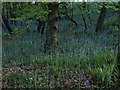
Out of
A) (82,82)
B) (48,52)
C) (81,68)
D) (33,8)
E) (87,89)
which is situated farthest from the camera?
(33,8)

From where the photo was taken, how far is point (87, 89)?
5.00 metres

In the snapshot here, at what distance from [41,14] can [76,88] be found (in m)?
4.74

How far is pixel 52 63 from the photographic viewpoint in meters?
6.45

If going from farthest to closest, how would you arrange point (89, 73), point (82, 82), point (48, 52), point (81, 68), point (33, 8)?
1. point (33, 8)
2. point (48, 52)
3. point (81, 68)
4. point (89, 73)
5. point (82, 82)

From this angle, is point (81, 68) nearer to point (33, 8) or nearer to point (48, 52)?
point (48, 52)

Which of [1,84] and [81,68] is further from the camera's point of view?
[81,68]

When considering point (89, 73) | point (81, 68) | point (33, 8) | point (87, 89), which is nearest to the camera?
point (87, 89)

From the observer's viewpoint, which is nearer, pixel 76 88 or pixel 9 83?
pixel 76 88

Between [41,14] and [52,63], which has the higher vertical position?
[41,14]

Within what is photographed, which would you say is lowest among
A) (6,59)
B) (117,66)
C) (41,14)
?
(6,59)

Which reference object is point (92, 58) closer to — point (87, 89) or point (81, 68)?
point (81, 68)

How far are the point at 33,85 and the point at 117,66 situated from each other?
1757 millimetres

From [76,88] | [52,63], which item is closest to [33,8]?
[52,63]

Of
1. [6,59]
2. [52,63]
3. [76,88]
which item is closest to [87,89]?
[76,88]
